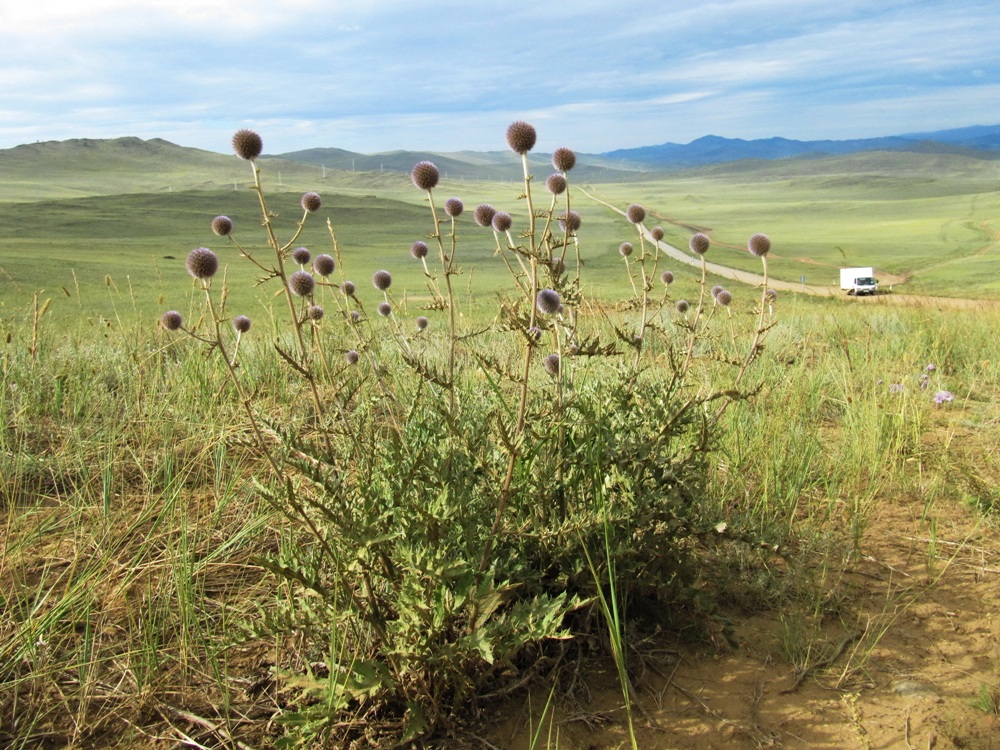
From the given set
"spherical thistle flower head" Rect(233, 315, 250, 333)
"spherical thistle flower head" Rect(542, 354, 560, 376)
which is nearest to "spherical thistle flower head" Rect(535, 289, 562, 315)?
"spherical thistle flower head" Rect(542, 354, 560, 376)

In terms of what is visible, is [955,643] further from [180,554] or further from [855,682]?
[180,554]

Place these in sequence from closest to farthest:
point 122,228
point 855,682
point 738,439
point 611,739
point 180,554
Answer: point 611,739, point 855,682, point 180,554, point 738,439, point 122,228

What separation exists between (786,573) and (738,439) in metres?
0.89

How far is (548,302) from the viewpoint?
2.63 m

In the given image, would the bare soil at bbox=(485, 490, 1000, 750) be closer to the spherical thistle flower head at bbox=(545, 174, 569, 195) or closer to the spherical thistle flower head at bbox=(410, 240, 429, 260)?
the spherical thistle flower head at bbox=(545, 174, 569, 195)

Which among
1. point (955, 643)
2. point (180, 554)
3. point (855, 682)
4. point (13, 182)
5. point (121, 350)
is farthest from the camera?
point (13, 182)

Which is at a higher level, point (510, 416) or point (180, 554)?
point (510, 416)

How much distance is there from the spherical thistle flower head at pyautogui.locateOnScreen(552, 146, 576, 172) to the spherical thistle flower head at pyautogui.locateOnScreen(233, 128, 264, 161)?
1.09m

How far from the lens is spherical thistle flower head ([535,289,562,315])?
2619 mm

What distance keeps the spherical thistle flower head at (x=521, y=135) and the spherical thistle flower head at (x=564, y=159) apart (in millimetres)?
142

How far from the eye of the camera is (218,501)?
333 cm

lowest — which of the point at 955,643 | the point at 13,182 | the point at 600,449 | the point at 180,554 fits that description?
the point at 955,643

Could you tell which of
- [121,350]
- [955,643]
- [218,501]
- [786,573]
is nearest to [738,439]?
[786,573]

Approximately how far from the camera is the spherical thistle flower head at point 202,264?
8.92 feet
